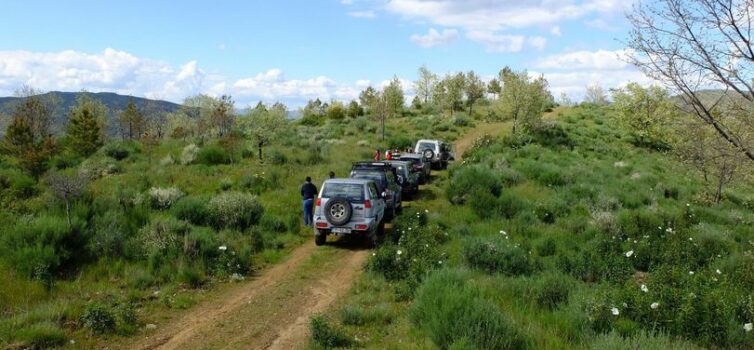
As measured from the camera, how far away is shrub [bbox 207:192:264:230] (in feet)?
45.3

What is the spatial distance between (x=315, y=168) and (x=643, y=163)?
2168cm

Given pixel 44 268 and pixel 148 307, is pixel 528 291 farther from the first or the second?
pixel 44 268

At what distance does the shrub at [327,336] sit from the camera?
23.3 ft

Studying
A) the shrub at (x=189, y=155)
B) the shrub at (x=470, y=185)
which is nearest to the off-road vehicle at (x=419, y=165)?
the shrub at (x=470, y=185)

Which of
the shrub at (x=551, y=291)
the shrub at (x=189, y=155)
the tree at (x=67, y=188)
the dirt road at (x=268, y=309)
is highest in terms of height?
the shrub at (x=189, y=155)

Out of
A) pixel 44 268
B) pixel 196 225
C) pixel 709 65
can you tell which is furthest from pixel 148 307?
pixel 709 65

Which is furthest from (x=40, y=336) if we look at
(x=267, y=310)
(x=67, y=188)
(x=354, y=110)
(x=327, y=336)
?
(x=354, y=110)

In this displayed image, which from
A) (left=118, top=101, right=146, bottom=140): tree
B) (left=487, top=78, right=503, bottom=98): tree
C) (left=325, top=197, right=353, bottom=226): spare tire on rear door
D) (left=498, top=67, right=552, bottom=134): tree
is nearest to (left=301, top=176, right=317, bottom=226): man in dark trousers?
(left=325, top=197, right=353, bottom=226): spare tire on rear door

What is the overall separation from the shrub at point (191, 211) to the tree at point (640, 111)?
113 ft

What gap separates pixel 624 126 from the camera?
41594 millimetres

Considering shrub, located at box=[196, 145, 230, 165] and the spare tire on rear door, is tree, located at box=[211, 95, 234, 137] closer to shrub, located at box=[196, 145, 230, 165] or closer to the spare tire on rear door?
shrub, located at box=[196, 145, 230, 165]

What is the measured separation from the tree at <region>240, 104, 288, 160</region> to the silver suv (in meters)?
15.2

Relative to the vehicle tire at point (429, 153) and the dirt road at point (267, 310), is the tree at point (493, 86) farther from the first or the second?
the dirt road at point (267, 310)

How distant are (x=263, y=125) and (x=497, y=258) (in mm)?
22633
